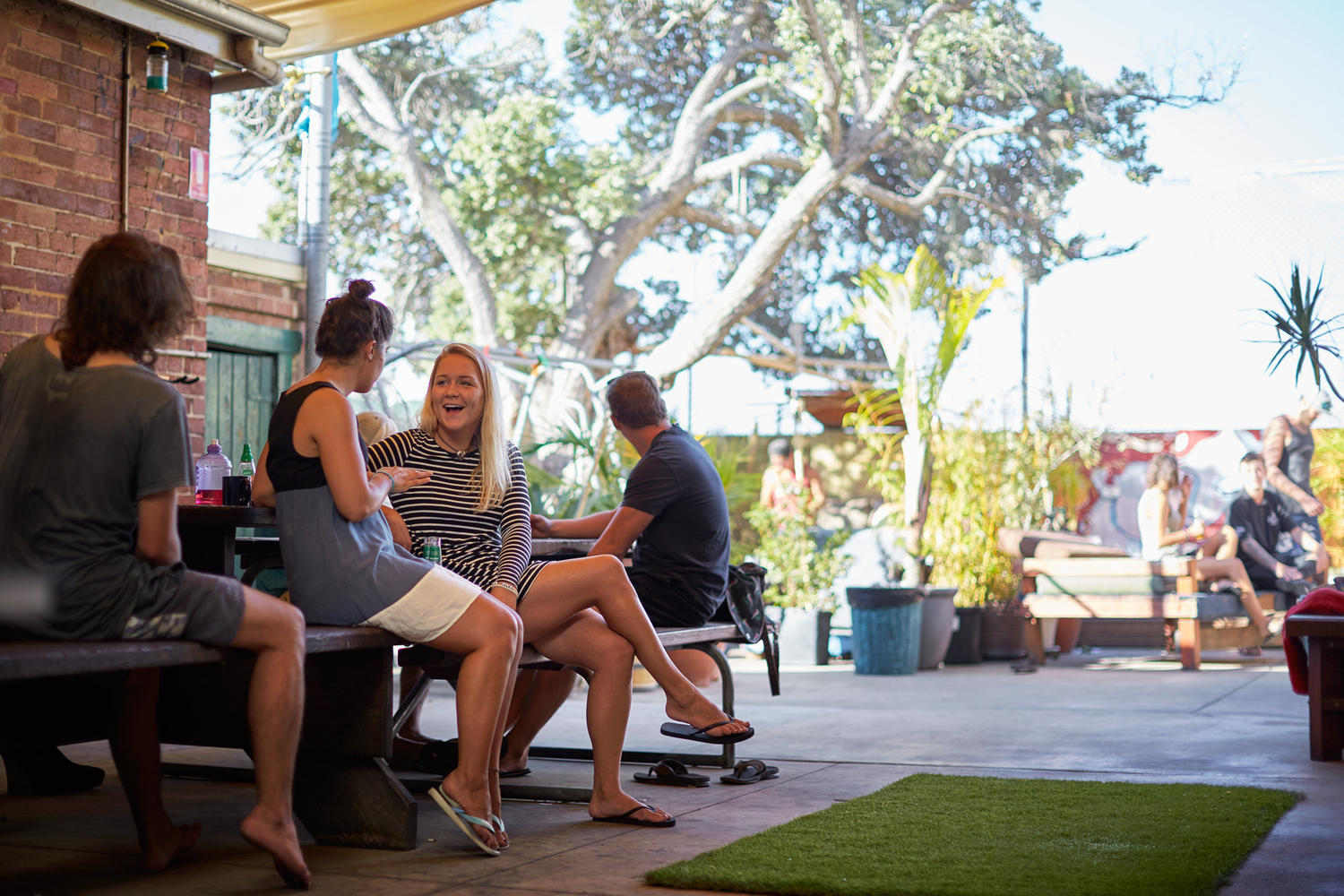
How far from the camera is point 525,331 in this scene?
62.0 ft

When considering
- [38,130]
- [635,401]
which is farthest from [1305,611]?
[38,130]

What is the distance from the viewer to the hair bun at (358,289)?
364cm

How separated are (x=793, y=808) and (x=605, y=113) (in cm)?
1614

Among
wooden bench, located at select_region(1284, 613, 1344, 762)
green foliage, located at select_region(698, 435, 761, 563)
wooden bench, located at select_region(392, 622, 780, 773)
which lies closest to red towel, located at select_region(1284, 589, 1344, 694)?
wooden bench, located at select_region(1284, 613, 1344, 762)

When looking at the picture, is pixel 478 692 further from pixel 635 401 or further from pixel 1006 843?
pixel 635 401

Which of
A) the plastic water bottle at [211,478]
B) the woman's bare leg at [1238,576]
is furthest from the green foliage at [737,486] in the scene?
Result: the plastic water bottle at [211,478]

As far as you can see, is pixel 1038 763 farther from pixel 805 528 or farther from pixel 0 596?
pixel 805 528

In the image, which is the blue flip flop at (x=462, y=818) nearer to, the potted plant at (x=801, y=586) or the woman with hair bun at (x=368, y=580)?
the woman with hair bun at (x=368, y=580)

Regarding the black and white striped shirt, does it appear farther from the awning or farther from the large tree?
the large tree

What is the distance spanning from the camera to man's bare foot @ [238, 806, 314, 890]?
294 cm

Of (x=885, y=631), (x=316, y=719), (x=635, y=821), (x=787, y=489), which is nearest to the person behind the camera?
(x=316, y=719)

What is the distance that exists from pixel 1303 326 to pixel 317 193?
5.31 metres

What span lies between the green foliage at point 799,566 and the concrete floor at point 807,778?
1.31 meters

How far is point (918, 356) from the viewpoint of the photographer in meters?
9.77
